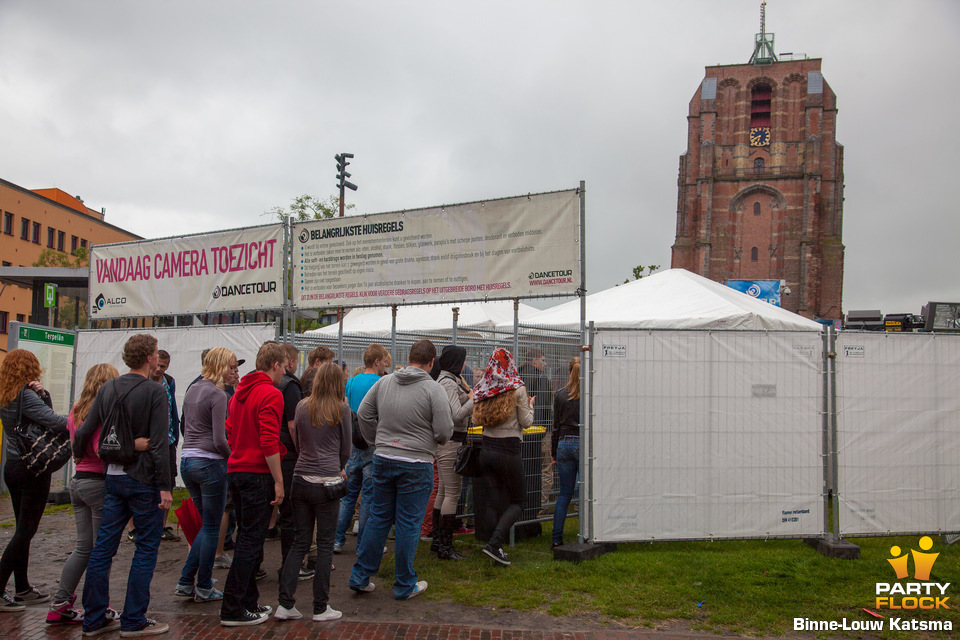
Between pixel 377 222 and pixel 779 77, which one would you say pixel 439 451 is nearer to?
pixel 377 222

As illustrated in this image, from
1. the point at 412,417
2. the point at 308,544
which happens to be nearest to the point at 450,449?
the point at 412,417

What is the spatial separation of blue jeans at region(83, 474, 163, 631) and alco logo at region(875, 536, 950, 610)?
16.6 ft

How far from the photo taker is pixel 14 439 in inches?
194

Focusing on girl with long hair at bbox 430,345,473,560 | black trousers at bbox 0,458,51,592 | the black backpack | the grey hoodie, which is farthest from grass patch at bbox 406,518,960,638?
black trousers at bbox 0,458,51,592

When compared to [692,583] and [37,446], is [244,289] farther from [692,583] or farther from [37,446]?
[692,583]

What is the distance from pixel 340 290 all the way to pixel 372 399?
2882 mm

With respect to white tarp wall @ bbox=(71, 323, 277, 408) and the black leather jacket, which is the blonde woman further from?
white tarp wall @ bbox=(71, 323, 277, 408)

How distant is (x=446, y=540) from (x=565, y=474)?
1.32 meters

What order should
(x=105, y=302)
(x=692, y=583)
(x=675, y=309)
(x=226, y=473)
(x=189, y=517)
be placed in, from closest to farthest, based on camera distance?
1. (x=226, y=473)
2. (x=692, y=583)
3. (x=189, y=517)
4. (x=105, y=302)
5. (x=675, y=309)

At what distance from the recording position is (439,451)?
695 cm

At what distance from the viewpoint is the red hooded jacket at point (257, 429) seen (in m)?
4.62

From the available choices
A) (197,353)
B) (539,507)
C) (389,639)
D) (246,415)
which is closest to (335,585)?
(389,639)

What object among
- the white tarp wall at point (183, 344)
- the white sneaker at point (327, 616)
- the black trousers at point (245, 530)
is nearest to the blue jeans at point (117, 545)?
the black trousers at point (245, 530)

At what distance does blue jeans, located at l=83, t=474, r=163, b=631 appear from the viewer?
4535 millimetres
